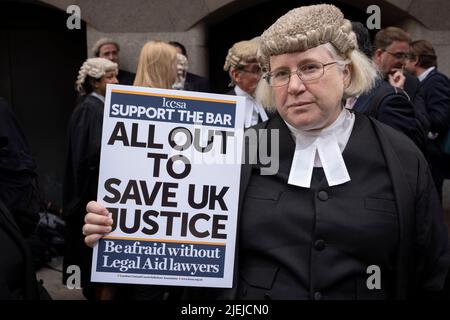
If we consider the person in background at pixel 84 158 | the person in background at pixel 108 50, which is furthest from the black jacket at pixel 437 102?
the person in background at pixel 108 50

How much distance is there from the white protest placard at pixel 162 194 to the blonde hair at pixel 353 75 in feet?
0.67

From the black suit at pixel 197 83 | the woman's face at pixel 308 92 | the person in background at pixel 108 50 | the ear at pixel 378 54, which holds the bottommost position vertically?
the woman's face at pixel 308 92

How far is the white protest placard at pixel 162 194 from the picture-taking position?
2285 mm

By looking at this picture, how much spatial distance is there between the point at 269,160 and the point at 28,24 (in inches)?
A: 277

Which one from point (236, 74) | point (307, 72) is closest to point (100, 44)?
point (236, 74)

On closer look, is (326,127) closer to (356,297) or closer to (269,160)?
(269,160)

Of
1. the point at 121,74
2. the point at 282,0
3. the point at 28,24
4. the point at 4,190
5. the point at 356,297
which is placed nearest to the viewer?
the point at 356,297

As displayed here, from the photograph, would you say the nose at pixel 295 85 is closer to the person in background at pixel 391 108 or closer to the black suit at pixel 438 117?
the person in background at pixel 391 108

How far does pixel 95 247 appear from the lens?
7.54 feet

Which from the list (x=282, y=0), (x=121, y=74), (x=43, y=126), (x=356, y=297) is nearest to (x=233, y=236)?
(x=356, y=297)

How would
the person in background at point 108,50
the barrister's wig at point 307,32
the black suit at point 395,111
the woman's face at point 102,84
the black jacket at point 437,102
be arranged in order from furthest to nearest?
1. the person in background at point 108,50
2. the black jacket at point 437,102
3. the woman's face at point 102,84
4. the black suit at point 395,111
5. the barrister's wig at point 307,32

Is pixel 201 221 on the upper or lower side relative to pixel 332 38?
lower

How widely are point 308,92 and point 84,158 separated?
302 centimetres

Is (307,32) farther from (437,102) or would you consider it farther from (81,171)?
(437,102)
